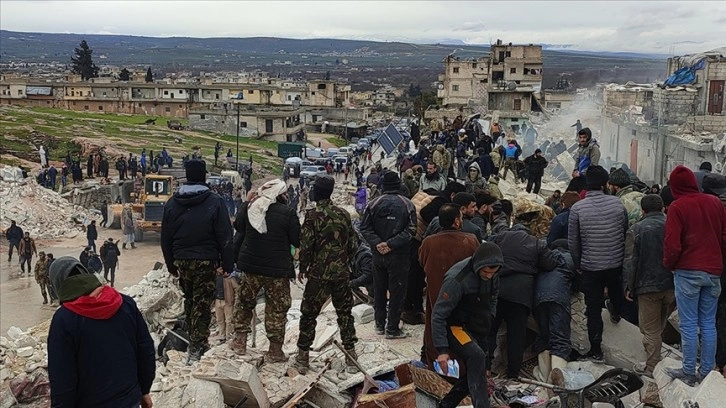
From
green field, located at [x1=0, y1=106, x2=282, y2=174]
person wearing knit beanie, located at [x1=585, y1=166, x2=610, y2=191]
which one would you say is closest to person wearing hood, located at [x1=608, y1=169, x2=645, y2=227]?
person wearing knit beanie, located at [x1=585, y1=166, x2=610, y2=191]

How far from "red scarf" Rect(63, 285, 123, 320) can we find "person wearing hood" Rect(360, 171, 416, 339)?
10.6 feet

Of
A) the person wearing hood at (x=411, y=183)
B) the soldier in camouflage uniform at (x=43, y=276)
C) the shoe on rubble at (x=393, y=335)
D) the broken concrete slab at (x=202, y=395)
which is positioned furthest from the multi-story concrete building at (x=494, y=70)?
the broken concrete slab at (x=202, y=395)

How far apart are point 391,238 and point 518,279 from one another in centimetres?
134

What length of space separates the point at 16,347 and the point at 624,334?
24.8 feet

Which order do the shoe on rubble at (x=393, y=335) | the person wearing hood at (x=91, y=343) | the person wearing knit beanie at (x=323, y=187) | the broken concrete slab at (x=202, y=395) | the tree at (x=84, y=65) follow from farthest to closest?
the tree at (x=84, y=65)
the shoe on rubble at (x=393, y=335)
the person wearing knit beanie at (x=323, y=187)
the broken concrete slab at (x=202, y=395)
the person wearing hood at (x=91, y=343)

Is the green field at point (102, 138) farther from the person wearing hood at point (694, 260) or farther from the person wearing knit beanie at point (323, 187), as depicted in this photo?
the person wearing hood at point (694, 260)

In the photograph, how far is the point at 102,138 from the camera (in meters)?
47.0

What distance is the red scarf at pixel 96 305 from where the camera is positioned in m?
3.83

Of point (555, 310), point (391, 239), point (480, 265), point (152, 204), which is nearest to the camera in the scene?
point (480, 265)

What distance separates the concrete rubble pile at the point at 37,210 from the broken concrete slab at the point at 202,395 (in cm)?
2263

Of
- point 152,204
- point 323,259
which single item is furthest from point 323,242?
point 152,204

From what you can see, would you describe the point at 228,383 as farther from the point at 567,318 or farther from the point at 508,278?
the point at 567,318

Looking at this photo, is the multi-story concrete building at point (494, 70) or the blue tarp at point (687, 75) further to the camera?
the multi-story concrete building at point (494, 70)

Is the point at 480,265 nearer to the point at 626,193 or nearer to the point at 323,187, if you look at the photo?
the point at 323,187
